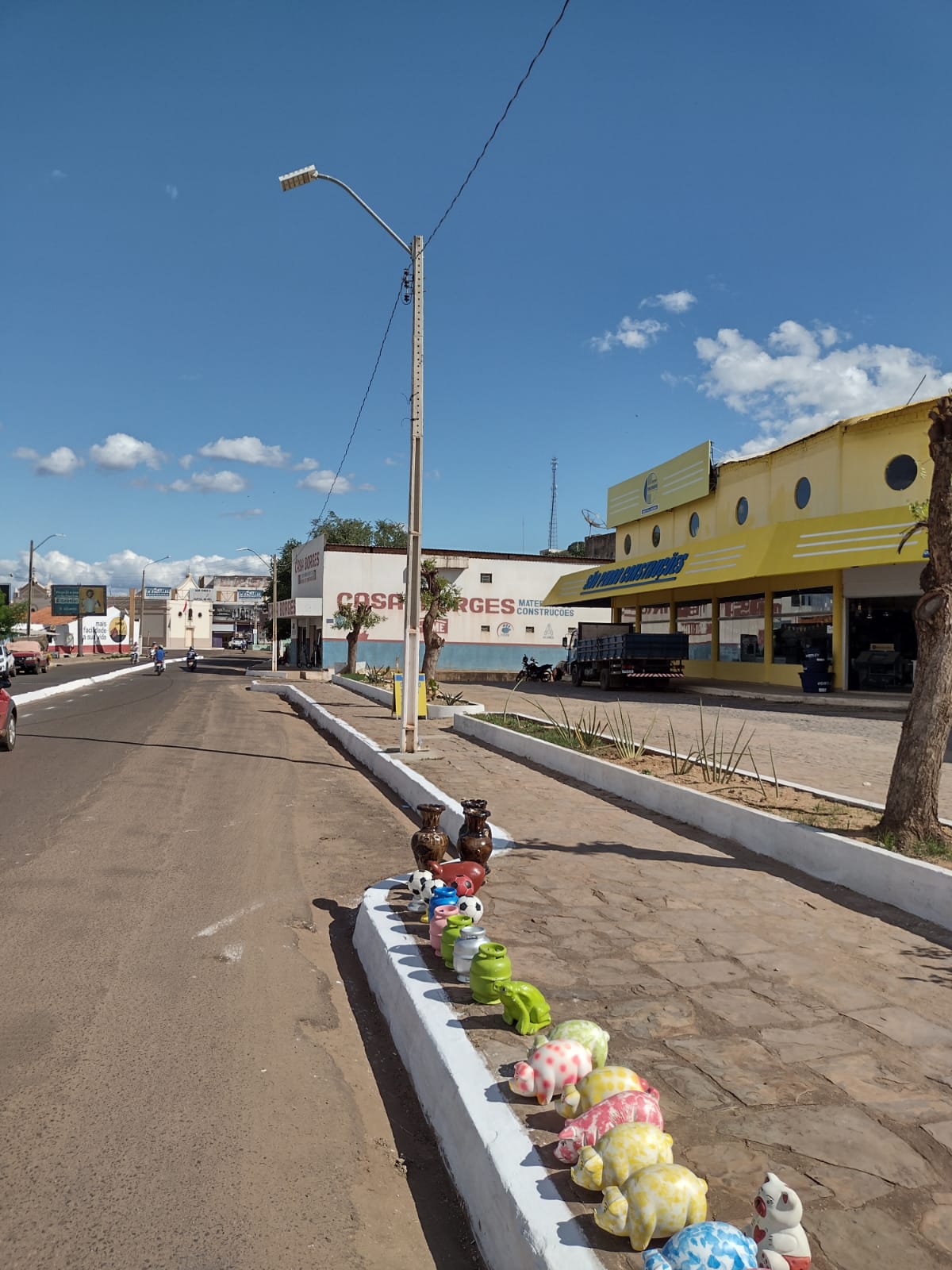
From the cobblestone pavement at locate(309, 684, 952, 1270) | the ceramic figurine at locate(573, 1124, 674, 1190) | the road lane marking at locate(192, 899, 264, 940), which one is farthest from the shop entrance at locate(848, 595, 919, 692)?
the ceramic figurine at locate(573, 1124, 674, 1190)

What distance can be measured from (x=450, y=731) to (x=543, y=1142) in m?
14.9

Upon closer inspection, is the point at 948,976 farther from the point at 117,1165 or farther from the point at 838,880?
the point at 117,1165

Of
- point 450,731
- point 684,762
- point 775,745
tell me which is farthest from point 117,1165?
point 450,731

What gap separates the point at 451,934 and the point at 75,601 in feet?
332

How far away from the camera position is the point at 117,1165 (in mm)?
2996

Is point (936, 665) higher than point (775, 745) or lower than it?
higher

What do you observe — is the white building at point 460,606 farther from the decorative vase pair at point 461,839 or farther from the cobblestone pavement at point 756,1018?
the cobblestone pavement at point 756,1018

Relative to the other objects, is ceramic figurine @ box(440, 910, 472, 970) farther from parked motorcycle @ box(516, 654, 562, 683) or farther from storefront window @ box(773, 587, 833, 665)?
parked motorcycle @ box(516, 654, 562, 683)

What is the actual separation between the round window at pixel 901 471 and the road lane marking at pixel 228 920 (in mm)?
18969

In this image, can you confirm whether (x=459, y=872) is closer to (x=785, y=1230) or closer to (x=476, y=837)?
(x=476, y=837)

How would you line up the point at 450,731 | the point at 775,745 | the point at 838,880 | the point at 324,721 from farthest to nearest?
the point at 324,721, the point at 450,731, the point at 775,745, the point at 838,880

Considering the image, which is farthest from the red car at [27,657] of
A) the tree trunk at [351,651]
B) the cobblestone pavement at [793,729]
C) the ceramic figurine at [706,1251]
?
the ceramic figurine at [706,1251]

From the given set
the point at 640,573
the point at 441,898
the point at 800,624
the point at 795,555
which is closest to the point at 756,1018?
the point at 441,898

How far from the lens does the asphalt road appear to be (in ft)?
8.91
